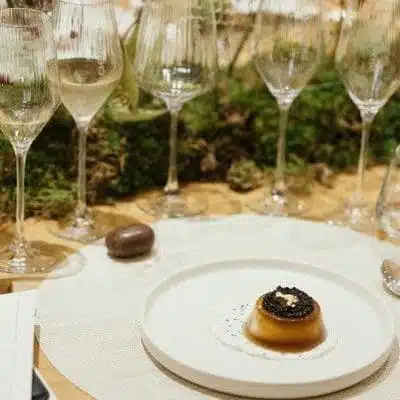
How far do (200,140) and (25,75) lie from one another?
16.8 inches

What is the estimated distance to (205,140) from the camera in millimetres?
1429

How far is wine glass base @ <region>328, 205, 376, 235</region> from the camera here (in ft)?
4.31

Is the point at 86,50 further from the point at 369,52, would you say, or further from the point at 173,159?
the point at 369,52

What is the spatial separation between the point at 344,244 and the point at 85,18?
16.7 inches

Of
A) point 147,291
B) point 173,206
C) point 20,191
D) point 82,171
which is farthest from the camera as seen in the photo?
point 173,206

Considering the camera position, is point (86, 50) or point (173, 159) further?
point (173, 159)

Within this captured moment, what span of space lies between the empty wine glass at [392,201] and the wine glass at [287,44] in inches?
8.0

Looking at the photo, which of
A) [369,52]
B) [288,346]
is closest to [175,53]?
[369,52]

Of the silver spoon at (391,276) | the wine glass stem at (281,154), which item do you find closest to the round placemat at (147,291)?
the silver spoon at (391,276)

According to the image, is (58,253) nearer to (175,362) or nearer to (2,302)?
(2,302)

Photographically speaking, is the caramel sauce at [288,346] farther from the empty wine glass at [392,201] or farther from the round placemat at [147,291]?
the empty wine glass at [392,201]

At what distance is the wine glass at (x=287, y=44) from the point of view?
1.26 meters

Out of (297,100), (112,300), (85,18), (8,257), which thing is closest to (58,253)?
(8,257)

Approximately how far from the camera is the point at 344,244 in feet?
4.01
